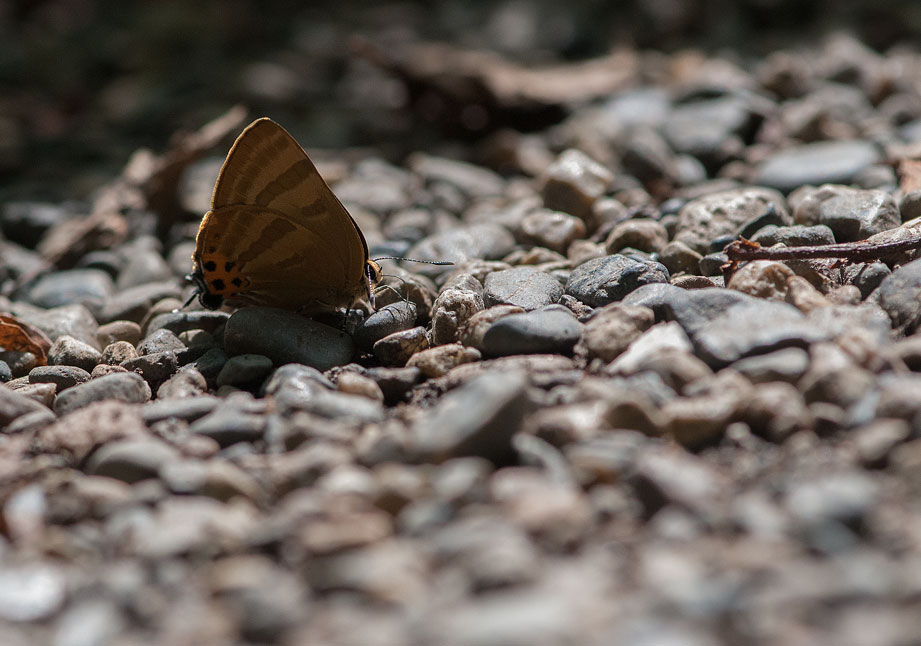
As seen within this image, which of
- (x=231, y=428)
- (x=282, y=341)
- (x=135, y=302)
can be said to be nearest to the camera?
(x=231, y=428)

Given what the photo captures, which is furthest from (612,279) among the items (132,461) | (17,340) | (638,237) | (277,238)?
(17,340)

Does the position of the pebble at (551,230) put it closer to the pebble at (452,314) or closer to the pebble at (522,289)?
the pebble at (522,289)

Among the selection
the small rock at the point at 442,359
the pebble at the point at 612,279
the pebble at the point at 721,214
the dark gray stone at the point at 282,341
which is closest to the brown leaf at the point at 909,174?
the pebble at the point at 721,214

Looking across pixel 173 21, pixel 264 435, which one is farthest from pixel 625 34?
pixel 264 435

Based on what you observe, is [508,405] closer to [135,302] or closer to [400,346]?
[400,346]

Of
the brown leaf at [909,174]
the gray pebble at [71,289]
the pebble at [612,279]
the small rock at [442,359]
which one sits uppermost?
the brown leaf at [909,174]

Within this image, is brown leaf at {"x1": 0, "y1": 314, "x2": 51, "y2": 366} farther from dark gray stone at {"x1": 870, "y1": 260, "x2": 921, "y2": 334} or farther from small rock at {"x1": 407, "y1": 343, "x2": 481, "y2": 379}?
dark gray stone at {"x1": 870, "y1": 260, "x2": 921, "y2": 334}

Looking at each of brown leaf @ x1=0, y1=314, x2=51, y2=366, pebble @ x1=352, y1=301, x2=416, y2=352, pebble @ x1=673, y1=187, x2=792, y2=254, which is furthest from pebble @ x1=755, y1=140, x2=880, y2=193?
brown leaf @ x1=0, y1=314, x2=51, y2=366
